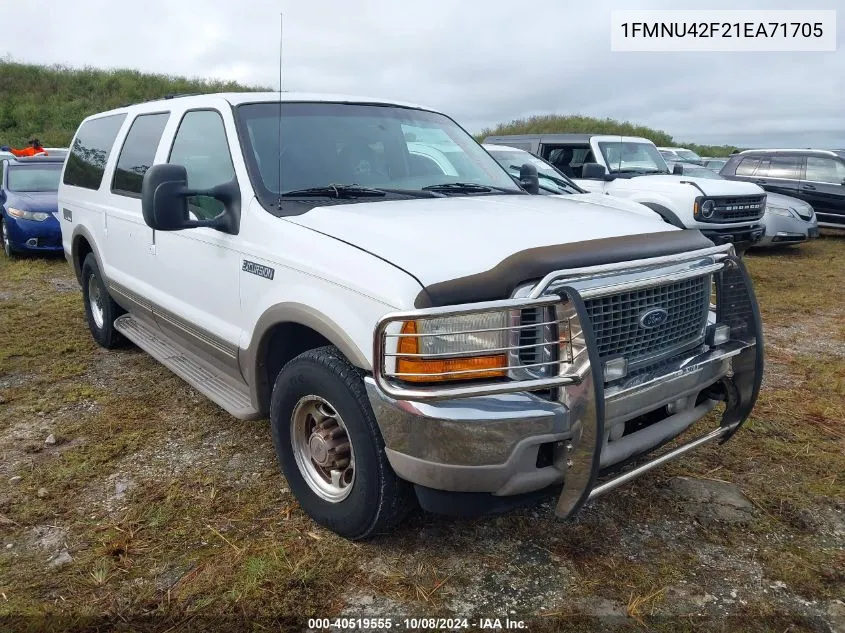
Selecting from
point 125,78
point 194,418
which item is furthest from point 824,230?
point 125,78

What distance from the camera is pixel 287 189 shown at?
328cm

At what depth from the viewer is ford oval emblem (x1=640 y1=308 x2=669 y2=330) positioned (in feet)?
8.63

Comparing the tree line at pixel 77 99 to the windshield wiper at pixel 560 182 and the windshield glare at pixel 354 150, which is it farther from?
the windshield glare at pixel 354 150

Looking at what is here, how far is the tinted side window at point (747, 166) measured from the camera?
13256 mm

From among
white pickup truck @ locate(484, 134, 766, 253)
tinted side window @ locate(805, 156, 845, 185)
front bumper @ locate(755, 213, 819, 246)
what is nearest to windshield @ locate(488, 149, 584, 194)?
white pickup truck @ locate(484, 134, 766, 253)

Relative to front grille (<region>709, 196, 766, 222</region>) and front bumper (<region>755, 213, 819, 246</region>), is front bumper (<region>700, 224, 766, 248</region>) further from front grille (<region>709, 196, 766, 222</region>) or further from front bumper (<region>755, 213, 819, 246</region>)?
front bumper (<region>755, 213, 819, 246</region>)

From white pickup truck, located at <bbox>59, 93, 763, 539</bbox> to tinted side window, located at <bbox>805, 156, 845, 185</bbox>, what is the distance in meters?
10.8

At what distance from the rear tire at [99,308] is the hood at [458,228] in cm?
291

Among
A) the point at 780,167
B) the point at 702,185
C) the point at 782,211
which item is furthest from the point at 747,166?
the point at 702,185

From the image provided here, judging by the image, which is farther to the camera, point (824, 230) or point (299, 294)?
point (824, 230)

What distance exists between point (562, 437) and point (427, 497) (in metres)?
0.55

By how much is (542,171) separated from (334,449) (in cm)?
600

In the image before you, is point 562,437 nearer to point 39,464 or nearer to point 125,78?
point 39,464

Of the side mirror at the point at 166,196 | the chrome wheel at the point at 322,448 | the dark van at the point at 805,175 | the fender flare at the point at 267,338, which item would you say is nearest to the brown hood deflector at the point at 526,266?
the fender flare at the point at 267,338
